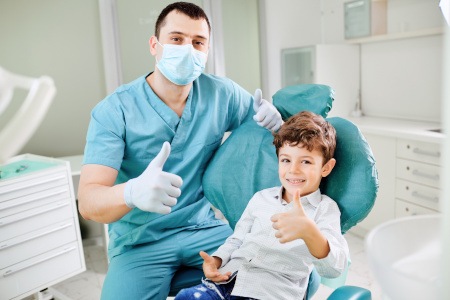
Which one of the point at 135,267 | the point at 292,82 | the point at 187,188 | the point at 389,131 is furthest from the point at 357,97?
the point at 135,267

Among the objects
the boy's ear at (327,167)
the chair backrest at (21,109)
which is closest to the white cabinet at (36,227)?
the boy's ear at (327,167)

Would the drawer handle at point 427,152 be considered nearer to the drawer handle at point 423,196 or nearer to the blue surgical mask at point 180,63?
the drawer handle at point 423,196

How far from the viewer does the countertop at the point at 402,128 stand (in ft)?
8.61

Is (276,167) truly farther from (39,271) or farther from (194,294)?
(39,271)

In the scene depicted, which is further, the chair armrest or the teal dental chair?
the teal dental chair

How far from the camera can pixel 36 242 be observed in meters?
2.39

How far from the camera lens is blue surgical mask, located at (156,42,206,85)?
1675mm

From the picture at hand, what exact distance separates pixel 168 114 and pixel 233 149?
301mm

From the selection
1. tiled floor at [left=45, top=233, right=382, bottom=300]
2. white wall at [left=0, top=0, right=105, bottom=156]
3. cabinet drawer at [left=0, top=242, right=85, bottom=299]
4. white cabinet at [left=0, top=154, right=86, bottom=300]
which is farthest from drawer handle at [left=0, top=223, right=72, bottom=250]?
white wall at [left=0, top=0, right=105, bottom=156]

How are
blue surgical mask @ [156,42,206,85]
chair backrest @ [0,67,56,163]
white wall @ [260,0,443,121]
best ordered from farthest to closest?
white wall @ [260,0,443,121] < blue surgical mask @ [156,42,206,85] < chair backrest @ [0,67,56,163]

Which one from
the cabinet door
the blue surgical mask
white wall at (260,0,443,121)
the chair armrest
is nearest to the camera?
the chair armrest

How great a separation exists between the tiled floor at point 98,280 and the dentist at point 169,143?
1.06 m

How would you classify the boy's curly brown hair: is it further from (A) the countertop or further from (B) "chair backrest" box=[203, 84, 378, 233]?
(A) the countertop

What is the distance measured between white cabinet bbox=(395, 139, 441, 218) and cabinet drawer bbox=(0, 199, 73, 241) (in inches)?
82.6
